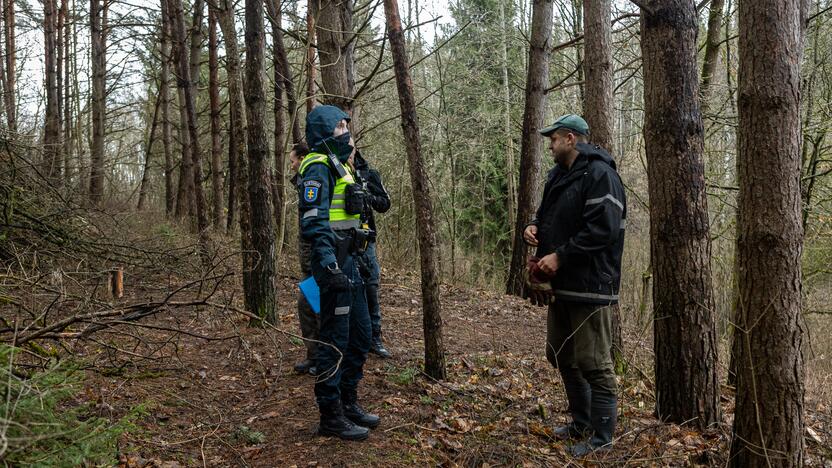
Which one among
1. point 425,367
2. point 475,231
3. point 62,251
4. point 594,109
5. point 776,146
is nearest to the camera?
point 776,146

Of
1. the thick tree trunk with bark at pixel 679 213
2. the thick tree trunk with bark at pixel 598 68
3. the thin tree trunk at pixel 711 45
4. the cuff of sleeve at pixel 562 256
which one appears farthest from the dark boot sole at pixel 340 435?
the thin tree trunk at pixel 711 45

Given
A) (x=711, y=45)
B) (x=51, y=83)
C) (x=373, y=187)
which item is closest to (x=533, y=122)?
(x=711, y=45)

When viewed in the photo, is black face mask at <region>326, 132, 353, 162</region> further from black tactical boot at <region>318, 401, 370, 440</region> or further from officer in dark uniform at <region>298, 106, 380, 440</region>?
black tactical boot at <region>318, 401, 370, 440</region>

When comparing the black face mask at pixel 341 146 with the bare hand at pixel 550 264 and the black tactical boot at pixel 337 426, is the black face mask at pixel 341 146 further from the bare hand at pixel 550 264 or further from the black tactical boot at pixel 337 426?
the black tactical boot at pixel 337 426

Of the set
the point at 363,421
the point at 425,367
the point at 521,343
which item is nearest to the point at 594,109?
the point at 521,343

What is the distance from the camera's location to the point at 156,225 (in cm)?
1445

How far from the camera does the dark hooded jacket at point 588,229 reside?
418cm

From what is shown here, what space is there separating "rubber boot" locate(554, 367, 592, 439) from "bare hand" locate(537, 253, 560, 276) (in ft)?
2.61

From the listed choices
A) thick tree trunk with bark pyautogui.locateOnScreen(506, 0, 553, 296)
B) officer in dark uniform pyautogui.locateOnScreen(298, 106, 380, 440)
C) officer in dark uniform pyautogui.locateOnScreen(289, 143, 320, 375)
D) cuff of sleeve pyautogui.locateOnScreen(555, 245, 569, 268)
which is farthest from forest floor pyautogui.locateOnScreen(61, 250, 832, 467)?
thick tree trunk with bark pyautogui.locateOnScreen(506, 0, 553, 296)

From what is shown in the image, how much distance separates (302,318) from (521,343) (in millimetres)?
3319

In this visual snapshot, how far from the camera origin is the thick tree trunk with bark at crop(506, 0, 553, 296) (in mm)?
10703

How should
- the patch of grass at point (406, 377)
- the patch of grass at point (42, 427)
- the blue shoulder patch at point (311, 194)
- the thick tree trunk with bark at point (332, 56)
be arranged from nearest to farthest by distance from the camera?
the patch of grass at point (42, 427)
the blue shoulder patch at point (311, 194)
the patch of grass at point (406, 377)
the thick tree trunk with bark at point (332, 56)

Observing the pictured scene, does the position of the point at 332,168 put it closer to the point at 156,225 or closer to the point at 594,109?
the point at 594,109

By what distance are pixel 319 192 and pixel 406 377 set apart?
213 centimetres
